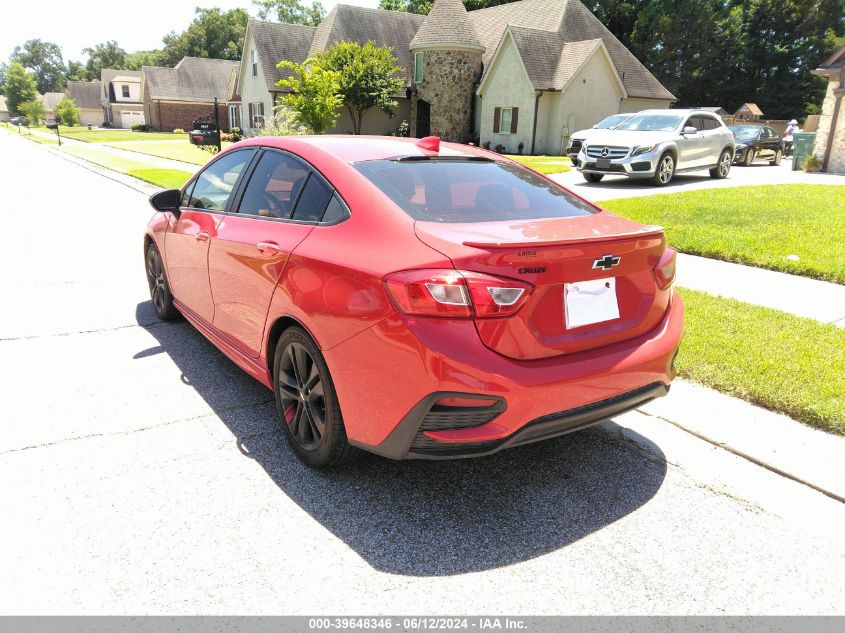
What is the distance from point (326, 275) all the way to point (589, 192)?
12231 mm

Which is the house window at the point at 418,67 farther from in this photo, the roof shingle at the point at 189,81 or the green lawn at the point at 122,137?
the roof shingle at the point at 189,81

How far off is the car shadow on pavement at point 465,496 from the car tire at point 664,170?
1266 cm

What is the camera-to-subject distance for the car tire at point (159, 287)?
553 cm

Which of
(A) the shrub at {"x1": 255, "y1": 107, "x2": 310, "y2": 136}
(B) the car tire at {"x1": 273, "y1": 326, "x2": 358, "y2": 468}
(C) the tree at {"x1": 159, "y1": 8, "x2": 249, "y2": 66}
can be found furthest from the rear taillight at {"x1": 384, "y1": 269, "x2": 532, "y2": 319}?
(C) the tree at {"x1": 159, "y1": 8, "x2": 249, "y2": 66}

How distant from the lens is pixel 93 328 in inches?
224

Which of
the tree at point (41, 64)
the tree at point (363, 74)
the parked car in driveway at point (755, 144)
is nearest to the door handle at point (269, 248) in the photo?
the parked car in driveway at point (755, 144)

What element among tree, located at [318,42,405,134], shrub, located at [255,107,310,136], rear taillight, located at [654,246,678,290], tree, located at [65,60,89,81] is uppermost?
tree, located at [65,60,89,81]

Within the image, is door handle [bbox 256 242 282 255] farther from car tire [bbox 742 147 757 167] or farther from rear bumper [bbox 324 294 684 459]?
car tire [bbox 742 147 757 167]

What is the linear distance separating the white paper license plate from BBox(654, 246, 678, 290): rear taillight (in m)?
0.39

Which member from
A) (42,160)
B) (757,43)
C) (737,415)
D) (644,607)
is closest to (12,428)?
(644,607)

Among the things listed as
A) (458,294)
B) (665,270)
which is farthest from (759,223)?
(458,294)

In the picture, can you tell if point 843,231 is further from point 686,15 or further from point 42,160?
point 686,15

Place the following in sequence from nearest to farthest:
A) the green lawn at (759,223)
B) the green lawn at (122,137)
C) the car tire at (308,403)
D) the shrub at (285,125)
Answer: the car tire at (308,403) → the green lawn at (759,223) → the shrub at (285,125) → the green lawn at (122,137)

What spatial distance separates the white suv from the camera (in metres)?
14.8
